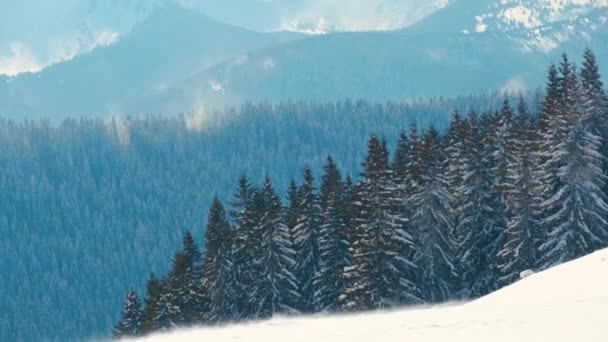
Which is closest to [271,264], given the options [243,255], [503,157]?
[243,255]

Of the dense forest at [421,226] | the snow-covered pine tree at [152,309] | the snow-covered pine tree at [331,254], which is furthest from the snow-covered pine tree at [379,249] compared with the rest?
the snow-covered pine tree at [152,309]

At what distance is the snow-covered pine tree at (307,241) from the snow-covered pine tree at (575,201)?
36.2ft

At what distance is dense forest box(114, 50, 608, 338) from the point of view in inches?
1854

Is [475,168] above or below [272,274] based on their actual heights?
above

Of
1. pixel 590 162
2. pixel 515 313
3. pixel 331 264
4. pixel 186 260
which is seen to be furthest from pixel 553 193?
pixel 515 313

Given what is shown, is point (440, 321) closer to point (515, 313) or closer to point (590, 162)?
point (515, 313)

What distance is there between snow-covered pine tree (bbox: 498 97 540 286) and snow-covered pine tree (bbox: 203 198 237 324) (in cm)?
1330

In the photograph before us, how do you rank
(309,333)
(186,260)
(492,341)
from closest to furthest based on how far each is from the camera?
(492,341), (309,333), (186,260)

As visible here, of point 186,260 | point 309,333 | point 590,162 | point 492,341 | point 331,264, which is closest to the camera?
point 492,341

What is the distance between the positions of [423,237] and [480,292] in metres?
3.88

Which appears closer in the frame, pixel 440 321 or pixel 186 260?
pixel 440 321

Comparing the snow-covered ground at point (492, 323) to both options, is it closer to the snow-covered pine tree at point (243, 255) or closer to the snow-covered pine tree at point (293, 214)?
the snow-covered pine tree at point (293, 214)

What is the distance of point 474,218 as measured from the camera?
52.4m

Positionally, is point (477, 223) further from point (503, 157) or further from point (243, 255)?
point (243, 255)
